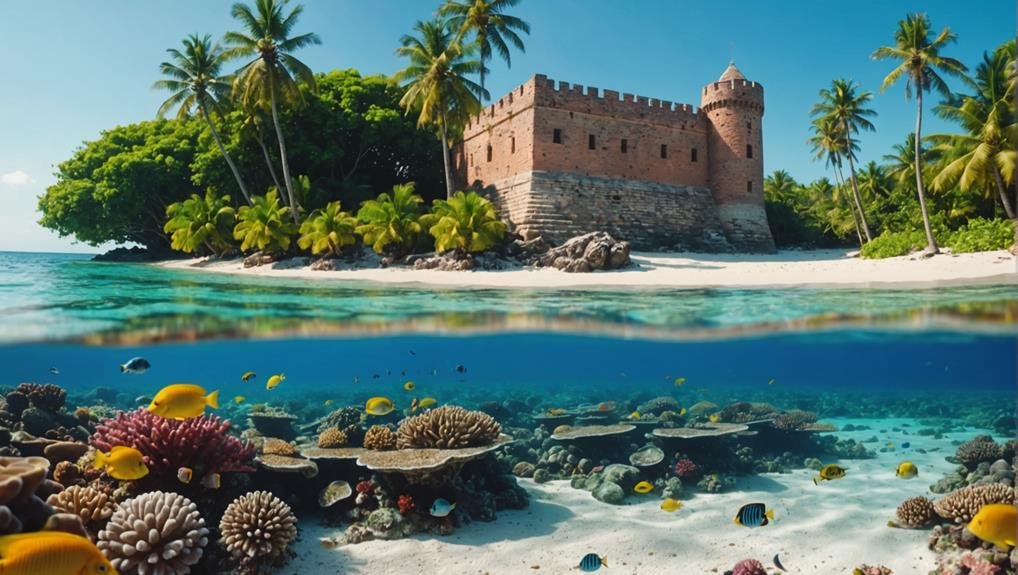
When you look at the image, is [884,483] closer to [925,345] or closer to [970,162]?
[925,345]

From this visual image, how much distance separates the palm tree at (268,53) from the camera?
28000mm

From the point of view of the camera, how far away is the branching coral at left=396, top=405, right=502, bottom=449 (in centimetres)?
891

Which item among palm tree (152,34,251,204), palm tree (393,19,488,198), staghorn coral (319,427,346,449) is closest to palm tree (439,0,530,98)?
palm tree (393,19,488,198)

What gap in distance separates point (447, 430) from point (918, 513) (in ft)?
23.3

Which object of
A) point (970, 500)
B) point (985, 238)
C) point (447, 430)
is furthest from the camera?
point (985, 238)

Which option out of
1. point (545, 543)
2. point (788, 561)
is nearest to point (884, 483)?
point (788, 561)

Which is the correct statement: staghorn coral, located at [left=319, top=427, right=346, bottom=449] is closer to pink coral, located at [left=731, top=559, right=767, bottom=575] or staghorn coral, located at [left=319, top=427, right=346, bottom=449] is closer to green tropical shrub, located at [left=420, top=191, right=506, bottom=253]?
pink coral, located at [left=731, top=559, right=767, bottom=575]

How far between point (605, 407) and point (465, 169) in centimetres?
2608

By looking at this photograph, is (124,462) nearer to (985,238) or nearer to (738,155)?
(985,238)

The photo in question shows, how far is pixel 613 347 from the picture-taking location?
24219mm

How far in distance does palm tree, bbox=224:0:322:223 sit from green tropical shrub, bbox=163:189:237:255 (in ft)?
11.0

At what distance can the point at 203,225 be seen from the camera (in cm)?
2794

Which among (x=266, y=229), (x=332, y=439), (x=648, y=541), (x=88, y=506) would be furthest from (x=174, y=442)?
(x=266, y=229)

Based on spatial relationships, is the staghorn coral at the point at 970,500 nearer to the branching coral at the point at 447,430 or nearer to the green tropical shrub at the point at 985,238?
the branching coral at the point at 447,430
